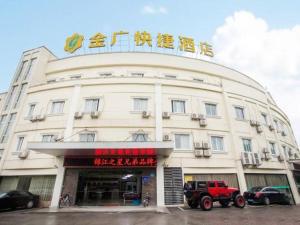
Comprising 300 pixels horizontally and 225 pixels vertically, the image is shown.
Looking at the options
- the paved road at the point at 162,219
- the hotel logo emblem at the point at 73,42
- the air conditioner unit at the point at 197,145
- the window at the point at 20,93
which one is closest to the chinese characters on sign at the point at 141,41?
the hotel logo emblem at the point at 73,42

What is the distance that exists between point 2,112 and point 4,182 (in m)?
7.51

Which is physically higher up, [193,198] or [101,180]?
[101,180]

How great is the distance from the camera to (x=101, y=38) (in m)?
21.9

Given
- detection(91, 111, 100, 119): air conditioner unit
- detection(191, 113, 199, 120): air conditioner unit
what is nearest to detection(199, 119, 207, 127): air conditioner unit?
detection(191, 113, 199, 120): air conditioner unit

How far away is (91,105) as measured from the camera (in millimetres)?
17188

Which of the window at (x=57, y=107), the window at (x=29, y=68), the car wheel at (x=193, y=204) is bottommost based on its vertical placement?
the car wheel at (x=193, y=204)

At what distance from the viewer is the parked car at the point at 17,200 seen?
12.3 metres

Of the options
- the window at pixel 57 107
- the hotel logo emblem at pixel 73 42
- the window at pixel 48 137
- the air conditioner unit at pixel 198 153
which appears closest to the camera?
the air conditioner unit at pixel 198 153

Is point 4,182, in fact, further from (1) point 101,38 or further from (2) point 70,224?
(1) point 101,38

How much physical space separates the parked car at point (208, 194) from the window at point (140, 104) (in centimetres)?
772

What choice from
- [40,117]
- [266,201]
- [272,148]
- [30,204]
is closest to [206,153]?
[266,201]

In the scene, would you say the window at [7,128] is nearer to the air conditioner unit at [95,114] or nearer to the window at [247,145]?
the air conditioner unit at [95,114]

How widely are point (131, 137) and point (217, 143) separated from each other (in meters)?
7.74

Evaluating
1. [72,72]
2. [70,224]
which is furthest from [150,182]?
[72,72]
